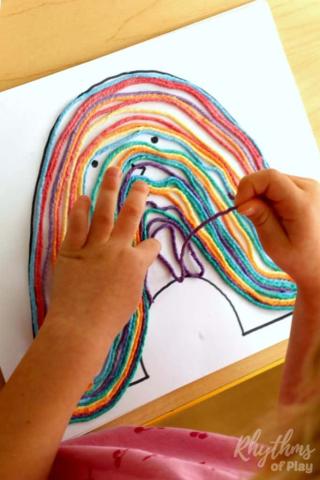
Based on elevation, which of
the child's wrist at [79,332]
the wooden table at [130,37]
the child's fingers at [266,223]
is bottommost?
the child's wrist at [79,332]

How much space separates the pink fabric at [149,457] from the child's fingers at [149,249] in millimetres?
164

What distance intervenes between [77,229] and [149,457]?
0.71 feet

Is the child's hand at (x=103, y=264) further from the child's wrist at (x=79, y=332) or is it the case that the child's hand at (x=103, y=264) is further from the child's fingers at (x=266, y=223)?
the child's fingers at (x=266, y=223)

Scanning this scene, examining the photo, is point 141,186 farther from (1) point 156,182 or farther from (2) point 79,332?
(2) point 79,332

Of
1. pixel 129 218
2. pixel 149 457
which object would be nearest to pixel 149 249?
pixel 129 218

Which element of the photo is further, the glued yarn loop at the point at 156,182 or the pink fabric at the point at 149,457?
the glued yarn loop at the point at 156,182

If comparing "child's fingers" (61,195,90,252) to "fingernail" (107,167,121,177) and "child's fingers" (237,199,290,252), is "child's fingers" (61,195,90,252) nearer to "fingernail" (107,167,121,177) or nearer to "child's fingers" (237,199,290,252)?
"fingernail" (107,167,121,177)

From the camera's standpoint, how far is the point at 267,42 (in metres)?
0.68

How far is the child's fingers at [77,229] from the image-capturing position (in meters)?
0.59

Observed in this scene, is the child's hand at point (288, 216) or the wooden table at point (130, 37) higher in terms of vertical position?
the wooden table at point (130, 37)

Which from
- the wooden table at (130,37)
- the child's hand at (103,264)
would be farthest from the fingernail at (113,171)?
the wooden table at (130,37)

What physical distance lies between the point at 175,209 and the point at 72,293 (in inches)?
6.1

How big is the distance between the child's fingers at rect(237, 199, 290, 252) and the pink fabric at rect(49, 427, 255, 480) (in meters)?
0.19

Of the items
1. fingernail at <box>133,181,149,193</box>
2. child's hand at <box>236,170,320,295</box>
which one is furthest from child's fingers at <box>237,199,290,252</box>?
fingernail at <box>133,181,149,193</box>
